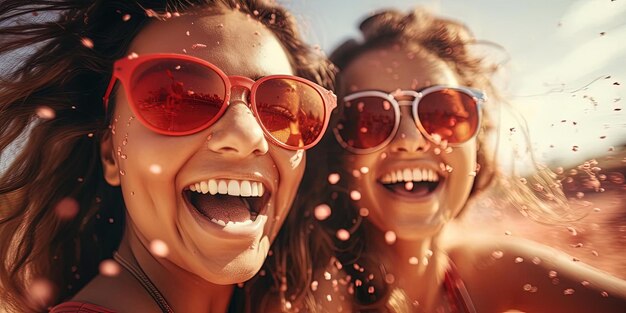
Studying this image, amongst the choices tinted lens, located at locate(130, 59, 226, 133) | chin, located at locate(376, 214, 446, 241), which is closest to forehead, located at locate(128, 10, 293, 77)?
tinted lens, located at locate(130, 59, 226, 133)

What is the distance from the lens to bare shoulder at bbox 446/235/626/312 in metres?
2.46

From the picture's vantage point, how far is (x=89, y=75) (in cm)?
192

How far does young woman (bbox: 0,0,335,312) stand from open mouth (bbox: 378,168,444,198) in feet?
1.93

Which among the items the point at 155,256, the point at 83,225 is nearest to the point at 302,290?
the point at 155,256

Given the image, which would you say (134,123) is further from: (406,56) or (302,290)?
(406,56)

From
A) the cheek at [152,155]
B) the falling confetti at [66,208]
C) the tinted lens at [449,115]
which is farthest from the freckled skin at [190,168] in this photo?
the tinted lens at [449,115]

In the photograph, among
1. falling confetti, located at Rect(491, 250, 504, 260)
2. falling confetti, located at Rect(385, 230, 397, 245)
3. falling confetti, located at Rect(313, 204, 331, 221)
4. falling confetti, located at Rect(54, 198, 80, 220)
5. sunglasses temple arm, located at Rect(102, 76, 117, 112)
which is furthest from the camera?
falling confetti, located at Rect(491, 250, 504, 260)

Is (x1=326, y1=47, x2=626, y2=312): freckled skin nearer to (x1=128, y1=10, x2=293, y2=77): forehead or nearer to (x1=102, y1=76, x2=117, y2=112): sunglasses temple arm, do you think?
(x1=128, y1=10, x2=293, y2=77): forehead

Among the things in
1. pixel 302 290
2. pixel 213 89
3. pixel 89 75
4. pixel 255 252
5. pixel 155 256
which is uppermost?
pixel 213 89

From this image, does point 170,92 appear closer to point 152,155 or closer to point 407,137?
point 152,155

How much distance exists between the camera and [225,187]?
5.51ft

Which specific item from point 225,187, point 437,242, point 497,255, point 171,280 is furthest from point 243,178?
point 497,255

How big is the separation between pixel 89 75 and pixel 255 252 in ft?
3.31

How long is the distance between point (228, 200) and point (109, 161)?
498 millimetres
